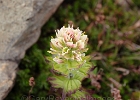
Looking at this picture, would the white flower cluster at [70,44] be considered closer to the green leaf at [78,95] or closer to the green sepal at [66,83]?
the green sepal at [66,83]

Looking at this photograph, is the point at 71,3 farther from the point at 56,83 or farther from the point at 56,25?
the point at 56,83

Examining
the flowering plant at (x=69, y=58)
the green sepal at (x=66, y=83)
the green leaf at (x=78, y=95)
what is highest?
the flowering plant at (x=69, y=58)

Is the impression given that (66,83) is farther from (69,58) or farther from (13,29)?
(13,29)

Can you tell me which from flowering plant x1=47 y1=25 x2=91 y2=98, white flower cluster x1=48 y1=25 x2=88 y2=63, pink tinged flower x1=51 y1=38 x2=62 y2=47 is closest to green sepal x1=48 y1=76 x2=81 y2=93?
flowering plant x1=47 y1=25 x2=91 y2=98

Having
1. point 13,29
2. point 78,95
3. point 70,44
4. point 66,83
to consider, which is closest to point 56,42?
point 70,44

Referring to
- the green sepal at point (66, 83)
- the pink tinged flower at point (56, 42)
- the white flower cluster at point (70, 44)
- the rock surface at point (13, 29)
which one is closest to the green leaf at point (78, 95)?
the green sepal at point (66, 83)

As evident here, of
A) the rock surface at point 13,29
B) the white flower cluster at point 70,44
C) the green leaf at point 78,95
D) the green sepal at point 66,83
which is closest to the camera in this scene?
the white flower cluster at point 70,44
